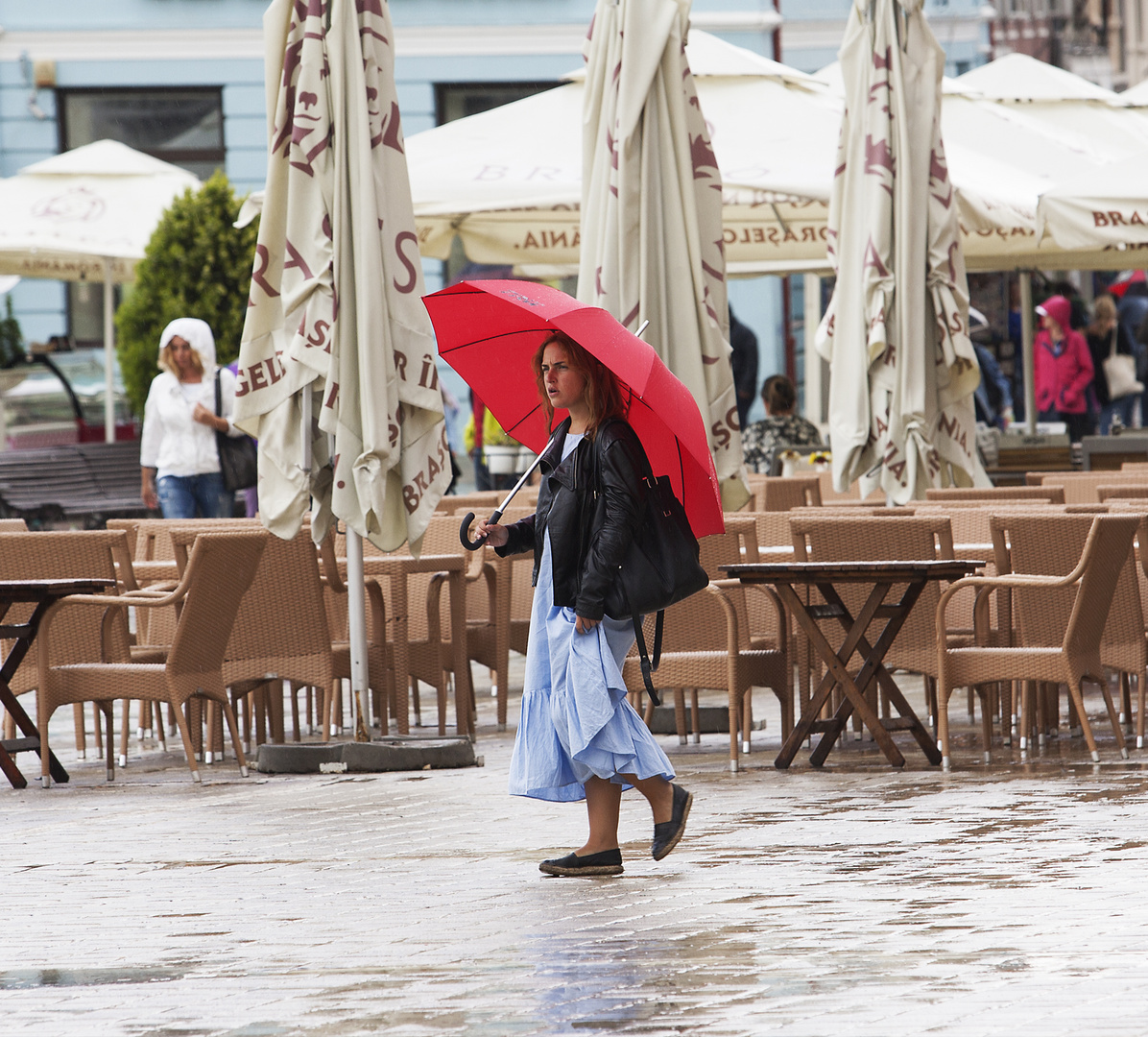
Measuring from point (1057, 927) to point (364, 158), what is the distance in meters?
4.79

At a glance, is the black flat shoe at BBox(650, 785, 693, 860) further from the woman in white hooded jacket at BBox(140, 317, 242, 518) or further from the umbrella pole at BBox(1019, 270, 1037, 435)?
the umbrella pole at BBox(1019, 270, 1037, 435)

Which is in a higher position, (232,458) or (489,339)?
(489,339)

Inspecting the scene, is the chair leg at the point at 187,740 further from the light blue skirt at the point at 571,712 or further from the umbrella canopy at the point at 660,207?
the umbrella canopy at the point at 660,207

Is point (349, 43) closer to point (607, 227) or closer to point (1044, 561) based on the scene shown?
point (607, 227)

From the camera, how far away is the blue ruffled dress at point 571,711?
6.41 metres

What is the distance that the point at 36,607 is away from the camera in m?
8.74

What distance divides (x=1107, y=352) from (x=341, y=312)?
49.8ft

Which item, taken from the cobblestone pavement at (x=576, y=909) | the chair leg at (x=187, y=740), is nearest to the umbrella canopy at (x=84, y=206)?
the chair leg at (x=187, y=740)

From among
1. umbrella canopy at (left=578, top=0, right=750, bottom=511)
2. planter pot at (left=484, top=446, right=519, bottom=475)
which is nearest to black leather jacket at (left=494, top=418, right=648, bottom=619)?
umbrella canopy at (left=578, top=0, right=750, bottom=511)

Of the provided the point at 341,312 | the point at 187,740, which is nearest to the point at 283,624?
the point at 187,740

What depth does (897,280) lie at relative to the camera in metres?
11.4

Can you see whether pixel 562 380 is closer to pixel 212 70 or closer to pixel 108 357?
pixel 108 357

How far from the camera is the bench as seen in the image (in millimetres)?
18922

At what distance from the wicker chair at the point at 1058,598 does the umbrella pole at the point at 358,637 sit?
270 centimetres
